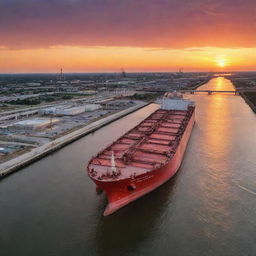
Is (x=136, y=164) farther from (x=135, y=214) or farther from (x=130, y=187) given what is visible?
(x=135, y=214)

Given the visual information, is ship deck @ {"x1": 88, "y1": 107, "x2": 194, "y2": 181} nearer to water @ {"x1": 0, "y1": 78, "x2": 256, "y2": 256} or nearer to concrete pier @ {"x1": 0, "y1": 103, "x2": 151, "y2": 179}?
water @ {"x1": 0, "y1": 78, "x2": 256, "y2": 256}

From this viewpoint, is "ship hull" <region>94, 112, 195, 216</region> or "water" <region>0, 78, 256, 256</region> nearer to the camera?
"water" <region>0, 78, 256, 256</region>

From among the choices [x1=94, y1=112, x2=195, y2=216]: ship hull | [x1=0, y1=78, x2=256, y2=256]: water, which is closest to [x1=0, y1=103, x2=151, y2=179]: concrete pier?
[x1=0, y1=78, x2=256, y2=256]: water

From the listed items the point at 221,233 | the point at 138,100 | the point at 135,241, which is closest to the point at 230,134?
the point at 221,233

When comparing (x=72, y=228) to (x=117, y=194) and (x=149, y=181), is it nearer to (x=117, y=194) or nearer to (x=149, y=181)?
(x=117, y=194)

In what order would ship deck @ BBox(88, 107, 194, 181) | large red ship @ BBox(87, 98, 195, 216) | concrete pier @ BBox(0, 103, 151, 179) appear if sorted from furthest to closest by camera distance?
concrete pier @ BBox(0, 103, 151, 179)
ship deck @ BBox(88, 107, 194, 181)
large red ship @ BBox(87, 98, 195, 216)

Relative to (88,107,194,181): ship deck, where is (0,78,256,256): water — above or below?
below
